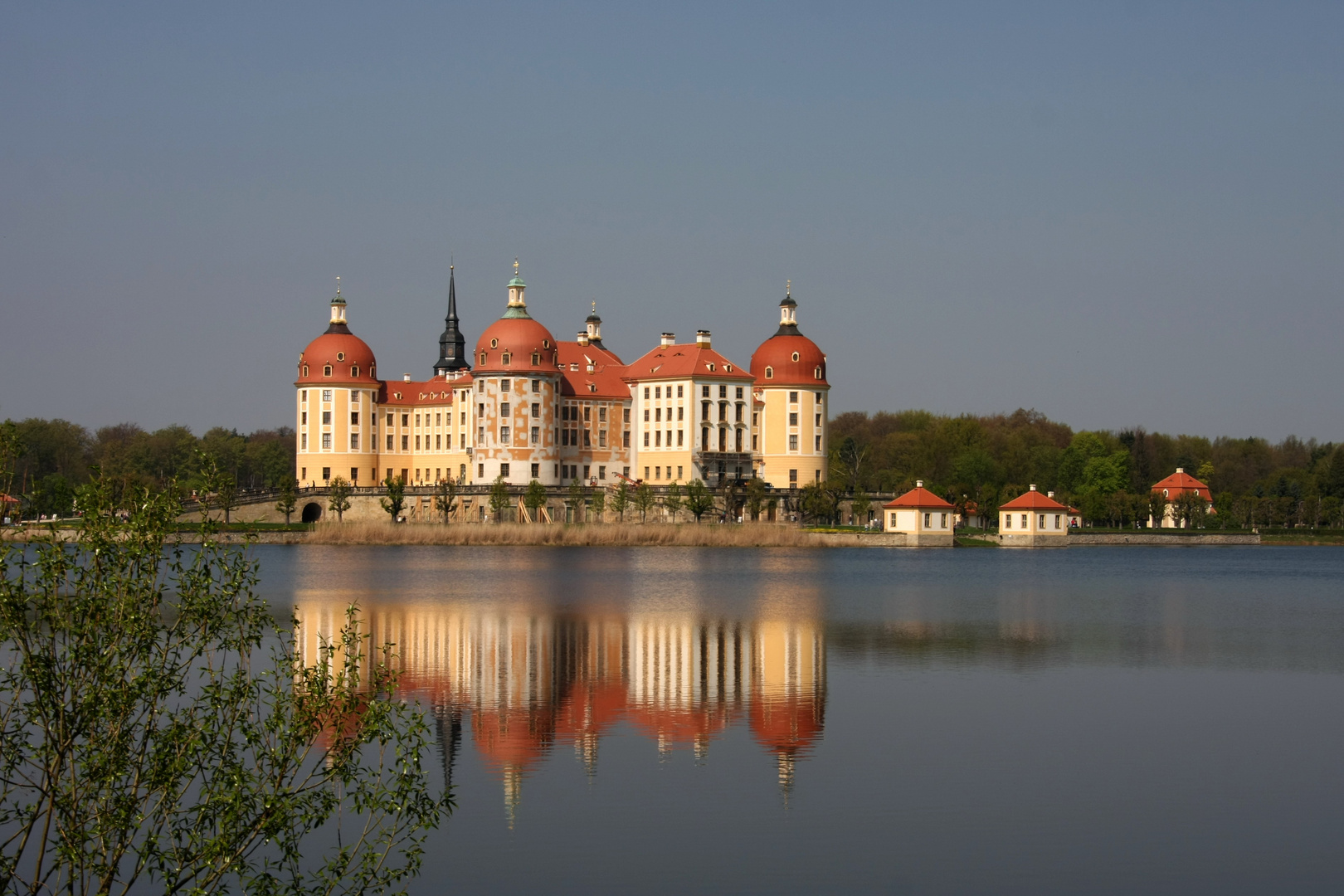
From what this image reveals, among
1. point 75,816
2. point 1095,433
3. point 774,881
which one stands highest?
point 1095,433

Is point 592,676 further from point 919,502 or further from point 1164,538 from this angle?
point 1164,538

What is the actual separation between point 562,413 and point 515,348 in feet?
19.4

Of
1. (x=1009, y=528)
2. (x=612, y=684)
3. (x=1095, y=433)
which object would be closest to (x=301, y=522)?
(x=1009, y=528)

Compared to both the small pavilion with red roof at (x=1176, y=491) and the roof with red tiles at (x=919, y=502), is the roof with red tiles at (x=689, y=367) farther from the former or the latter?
the small pavilion with red roof at (x=1176, y=491)

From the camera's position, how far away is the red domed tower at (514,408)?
94062 mm

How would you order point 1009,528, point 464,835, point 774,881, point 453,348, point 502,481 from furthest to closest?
point 453,348, point 502,481, point 1009,528, point 464,835, point 774,881

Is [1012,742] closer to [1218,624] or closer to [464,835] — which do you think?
[464,835]

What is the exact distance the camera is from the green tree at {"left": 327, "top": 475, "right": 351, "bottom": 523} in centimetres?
9456

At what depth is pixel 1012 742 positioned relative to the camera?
2061cm

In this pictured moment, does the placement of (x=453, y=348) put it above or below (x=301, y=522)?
above

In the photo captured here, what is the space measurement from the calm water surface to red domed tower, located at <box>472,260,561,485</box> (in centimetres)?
5023

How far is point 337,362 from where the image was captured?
102 meters

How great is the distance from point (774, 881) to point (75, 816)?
239 inches

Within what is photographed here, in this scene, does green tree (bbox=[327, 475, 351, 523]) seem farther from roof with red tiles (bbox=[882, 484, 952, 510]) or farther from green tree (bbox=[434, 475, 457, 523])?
roof with red tiles (bbox=[882, 484, 952, 510])
